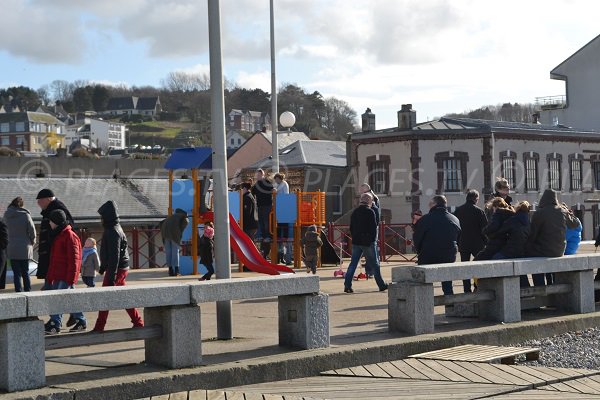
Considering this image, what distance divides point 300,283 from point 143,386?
7.89 feet

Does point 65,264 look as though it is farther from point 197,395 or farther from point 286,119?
point 286,119

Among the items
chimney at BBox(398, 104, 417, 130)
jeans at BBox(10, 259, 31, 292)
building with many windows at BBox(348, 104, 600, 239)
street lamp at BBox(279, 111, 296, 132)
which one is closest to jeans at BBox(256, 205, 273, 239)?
jeans at BBox(10, 259, 31, 292)

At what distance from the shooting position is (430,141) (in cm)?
5972

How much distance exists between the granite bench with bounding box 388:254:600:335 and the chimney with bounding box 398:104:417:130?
45.0m

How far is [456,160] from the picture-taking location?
6000cm

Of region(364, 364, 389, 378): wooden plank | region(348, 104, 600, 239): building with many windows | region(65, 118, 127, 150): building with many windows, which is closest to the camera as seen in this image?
region(364, 364, 389, 378): wooden plank

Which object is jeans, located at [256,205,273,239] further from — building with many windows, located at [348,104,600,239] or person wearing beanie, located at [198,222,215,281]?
building with many windows, located at [348,104,600,239]

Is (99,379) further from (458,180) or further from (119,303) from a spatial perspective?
(458,180)

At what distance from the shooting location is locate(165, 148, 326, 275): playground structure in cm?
2284

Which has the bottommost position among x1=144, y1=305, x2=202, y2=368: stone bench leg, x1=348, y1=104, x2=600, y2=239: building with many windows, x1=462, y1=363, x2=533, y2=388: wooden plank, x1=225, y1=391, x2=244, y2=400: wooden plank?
x1=462, y1=363, x2=533, y2=388: wooden plank

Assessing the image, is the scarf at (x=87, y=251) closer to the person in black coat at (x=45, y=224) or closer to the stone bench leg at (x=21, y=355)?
the person in black coat at (x=45, y=224)

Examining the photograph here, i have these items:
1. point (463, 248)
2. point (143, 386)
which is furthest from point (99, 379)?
point (463, 248)


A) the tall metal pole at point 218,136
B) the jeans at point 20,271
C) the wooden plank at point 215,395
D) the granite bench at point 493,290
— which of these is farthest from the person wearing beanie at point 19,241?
the wooden plank at point 215,395

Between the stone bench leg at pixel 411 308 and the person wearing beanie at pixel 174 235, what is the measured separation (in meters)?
10.6
